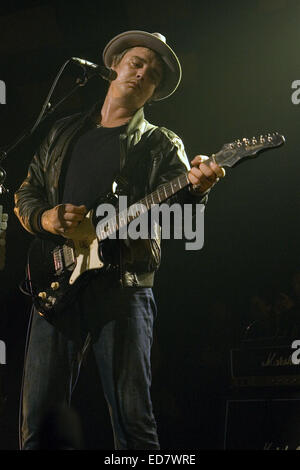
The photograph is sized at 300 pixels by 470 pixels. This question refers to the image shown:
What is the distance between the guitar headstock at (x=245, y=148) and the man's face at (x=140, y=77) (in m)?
0.57

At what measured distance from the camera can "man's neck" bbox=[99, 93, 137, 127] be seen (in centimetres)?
274

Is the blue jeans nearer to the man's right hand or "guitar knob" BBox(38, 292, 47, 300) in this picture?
"guitar knob" BBox(38, 292, 47, 300)

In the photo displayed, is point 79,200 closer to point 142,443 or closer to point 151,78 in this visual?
point 151,78

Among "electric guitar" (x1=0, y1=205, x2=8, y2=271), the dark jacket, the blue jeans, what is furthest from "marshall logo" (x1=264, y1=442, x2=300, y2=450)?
"electric guitar" (x1=0, y1=205, x2=8, y2=271)

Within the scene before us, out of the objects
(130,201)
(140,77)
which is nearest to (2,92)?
(140,77)

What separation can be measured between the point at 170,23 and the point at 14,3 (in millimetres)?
869

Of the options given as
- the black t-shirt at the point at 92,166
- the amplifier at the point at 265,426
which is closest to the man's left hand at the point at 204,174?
the black t-shirt at the point at 92,166

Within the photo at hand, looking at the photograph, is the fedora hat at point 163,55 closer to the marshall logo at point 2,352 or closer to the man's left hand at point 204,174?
the man's left hand at point 204,174

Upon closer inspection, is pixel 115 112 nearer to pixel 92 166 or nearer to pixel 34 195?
pixel 92 166

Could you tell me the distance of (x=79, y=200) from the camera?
2641mm

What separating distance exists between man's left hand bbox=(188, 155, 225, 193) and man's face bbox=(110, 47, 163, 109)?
1.71ft

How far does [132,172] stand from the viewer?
8.54 ft

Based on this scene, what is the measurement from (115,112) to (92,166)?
0.94 ft

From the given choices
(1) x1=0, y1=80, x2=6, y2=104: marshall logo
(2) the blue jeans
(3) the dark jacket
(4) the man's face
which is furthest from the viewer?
(1) x1=0, y1=80, x2=6, y2=104: marshall logo
